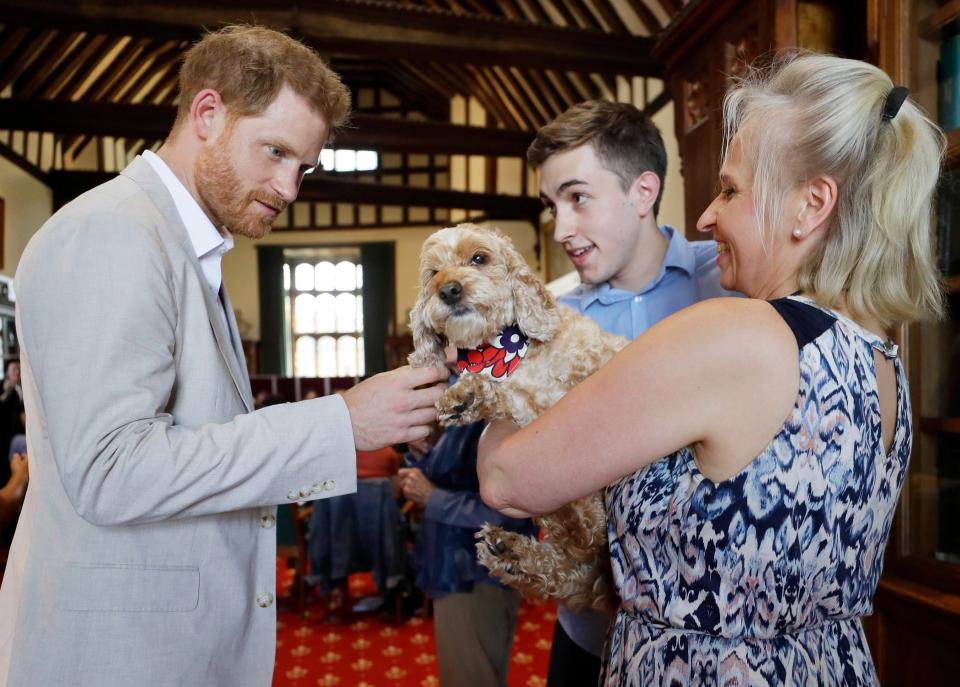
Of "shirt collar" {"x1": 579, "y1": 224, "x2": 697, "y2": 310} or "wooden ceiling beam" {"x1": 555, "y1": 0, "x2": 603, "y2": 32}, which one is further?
"wooden ceiling beam" {"x1": 555, "y1": 0, "x2": 603, "y2": 32}

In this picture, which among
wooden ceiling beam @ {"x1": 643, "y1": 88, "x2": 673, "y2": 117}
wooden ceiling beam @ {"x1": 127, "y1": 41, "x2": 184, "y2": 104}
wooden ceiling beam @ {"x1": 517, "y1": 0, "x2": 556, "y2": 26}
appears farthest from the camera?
wooden ceiling beam @ {"x1": 127, "y1": 41, "x2": 184, "y2": 104}

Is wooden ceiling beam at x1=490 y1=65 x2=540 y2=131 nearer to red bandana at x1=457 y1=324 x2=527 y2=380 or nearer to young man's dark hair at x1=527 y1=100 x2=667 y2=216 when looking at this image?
young man's dark hair at x1=527 y1=100 x2=667 y2=216

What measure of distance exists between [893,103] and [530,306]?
2.70 feet

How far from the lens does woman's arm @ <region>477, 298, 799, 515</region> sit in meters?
1.07

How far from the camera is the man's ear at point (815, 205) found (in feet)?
4.01

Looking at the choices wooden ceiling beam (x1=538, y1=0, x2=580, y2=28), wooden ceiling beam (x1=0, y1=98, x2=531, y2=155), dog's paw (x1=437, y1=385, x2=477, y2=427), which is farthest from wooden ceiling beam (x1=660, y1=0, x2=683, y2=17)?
dog's paw (x1=437, y1=385, x2=477, y2=427)

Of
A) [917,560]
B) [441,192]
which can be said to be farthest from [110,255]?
[441,192]

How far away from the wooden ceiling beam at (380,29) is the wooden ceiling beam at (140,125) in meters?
2.40

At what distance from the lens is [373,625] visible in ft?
20.1

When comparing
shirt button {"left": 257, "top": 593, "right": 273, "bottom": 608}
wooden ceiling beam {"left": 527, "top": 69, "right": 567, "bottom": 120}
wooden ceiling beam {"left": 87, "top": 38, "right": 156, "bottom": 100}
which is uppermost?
wooden ceiling beam {"left": 87, "top": 38, "right": 156, "bottom": 100}

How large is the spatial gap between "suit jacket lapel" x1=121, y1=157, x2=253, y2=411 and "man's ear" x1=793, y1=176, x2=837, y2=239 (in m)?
1.08

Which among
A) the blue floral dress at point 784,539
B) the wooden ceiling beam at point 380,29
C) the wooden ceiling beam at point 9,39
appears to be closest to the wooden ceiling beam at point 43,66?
the wooden ceiling beam at point 9,39

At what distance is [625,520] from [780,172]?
2.04 feet

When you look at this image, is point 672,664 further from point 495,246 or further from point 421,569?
point 421,569
